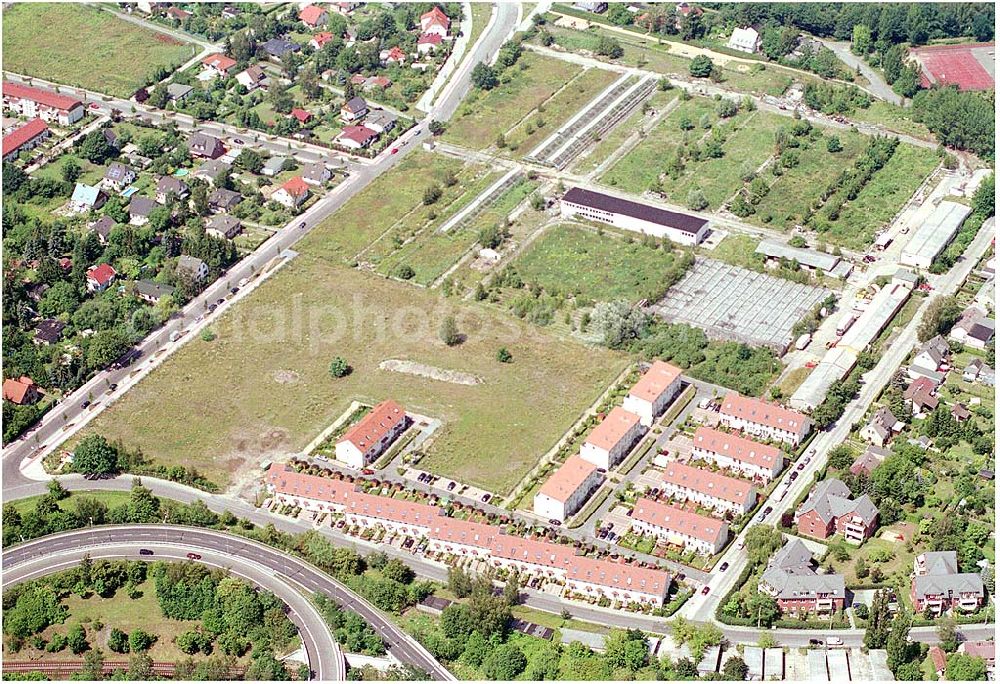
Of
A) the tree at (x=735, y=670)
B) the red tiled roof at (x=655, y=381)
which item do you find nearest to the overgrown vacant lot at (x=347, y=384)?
the red tiled roof at (x=655, y=381)

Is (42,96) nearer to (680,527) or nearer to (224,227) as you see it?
(224,227)

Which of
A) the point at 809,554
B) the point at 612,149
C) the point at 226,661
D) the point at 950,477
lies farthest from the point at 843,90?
the point at 226,661

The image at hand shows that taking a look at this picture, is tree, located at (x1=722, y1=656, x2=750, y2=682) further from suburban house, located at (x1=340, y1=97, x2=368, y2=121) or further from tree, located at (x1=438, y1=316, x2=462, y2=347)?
suburban house, located at (x1=340, y1=97, x2=368, y2=121)

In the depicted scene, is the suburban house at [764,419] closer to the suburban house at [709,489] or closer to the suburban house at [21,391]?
the suburban house at [709,489]

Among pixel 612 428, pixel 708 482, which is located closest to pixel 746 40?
pixel 612 428

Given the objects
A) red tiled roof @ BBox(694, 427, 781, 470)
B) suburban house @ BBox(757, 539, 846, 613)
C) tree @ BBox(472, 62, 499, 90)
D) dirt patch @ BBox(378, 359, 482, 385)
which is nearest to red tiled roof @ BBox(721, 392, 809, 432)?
red tiled roof @ BBox(694, 427, 781, 470)

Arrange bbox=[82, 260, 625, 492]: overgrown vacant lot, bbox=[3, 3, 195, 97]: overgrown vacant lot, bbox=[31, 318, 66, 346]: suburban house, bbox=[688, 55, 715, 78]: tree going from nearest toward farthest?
bbox=[82, 260, 625, 492]: overgrown vacant lot, bbox=[31, 318, 66, 346]: suburban house, bbox=[688, 55, 715, 78]: tree, bbox=[3, 3, 195, 97]: overgrown vacant lot
